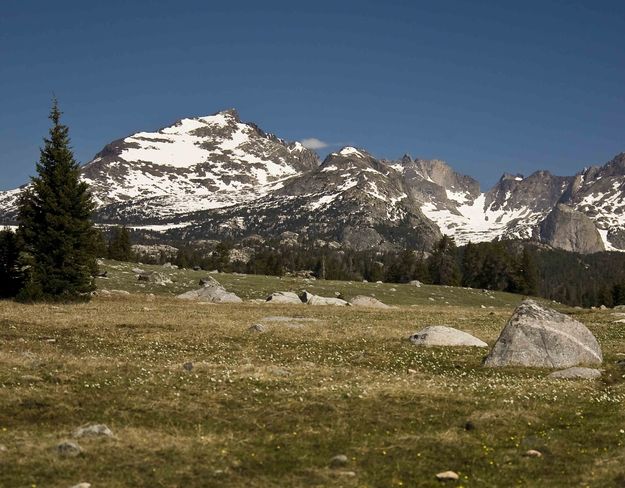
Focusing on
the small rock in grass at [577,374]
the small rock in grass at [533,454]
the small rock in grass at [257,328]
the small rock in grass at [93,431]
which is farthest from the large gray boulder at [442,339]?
the small rock in grass at [93,431]

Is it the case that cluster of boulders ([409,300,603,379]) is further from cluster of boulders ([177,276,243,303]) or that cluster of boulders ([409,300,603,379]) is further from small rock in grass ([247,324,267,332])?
cluster of boulders ([177,276,243,303])

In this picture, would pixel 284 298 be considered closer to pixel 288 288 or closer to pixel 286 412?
pixel 288 288

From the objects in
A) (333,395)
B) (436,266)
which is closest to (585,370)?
(333,395)

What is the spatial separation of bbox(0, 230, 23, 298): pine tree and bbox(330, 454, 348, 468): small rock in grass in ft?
165

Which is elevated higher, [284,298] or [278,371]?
[284,298]

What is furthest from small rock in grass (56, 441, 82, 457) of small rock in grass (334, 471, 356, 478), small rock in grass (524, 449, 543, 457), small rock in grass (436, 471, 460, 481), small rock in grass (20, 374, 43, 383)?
small rock in grass (524, 449, 543, 457)

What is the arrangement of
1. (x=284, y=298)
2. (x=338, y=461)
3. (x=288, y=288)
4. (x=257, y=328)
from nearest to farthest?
1. (x=338, y=461)
2. (x=257, y=328)
3. (x=284, y=298)
4. (x=288, y=288)

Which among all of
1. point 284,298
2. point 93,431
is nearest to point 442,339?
point 93,431

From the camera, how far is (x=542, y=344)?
30.6 metres

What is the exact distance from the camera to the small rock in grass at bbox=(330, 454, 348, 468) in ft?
49.8

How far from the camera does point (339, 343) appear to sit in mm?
36281

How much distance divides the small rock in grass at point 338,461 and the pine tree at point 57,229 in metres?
44.0

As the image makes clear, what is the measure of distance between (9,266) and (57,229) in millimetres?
8365

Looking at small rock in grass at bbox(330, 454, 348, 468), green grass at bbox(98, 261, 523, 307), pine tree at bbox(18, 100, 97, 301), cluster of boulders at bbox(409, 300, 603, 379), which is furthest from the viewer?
green grass at bbox(98, 261, 523, 307)
